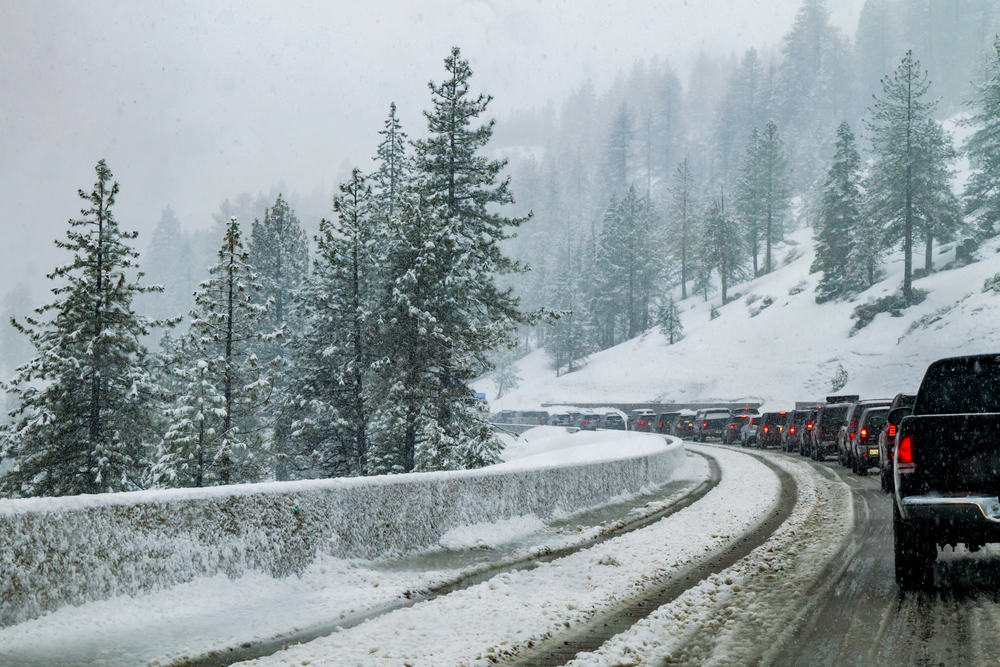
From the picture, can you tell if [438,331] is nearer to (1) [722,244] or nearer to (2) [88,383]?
(2) [88,383]

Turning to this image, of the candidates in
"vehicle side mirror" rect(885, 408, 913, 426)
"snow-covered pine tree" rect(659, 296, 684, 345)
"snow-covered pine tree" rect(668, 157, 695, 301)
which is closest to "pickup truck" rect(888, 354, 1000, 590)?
"vehicle side mirror" rect(885, 408, 913, 426)

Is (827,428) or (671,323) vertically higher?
(671,323)

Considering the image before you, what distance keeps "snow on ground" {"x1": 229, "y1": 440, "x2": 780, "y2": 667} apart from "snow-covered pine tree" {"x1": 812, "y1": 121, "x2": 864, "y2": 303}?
216 feet

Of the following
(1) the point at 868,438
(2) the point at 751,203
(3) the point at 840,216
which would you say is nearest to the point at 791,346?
(3) the point at 840,216

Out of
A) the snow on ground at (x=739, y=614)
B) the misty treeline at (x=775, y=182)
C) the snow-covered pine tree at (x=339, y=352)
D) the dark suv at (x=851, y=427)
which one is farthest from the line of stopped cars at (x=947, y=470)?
the misty treeline at (x=775, y=182)

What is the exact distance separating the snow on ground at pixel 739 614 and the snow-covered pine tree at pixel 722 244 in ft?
272

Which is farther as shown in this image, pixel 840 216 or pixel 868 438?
pixel 840 216

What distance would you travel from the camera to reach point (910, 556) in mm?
7195

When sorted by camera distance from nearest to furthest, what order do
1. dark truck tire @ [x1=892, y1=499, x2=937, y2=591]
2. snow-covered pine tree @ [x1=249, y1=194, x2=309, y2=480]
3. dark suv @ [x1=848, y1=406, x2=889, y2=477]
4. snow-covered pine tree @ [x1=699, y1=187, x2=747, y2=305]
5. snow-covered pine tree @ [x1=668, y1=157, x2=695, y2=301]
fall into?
1. dark truck tire @ [x1=892, y1=499, x2=937, y2=591]
2. dark suv @ [x1=848, y1=406, x2=889, y2=477]
3. snow-covered pine tree @ [x1=249, y1=194, x2=309, y2=480]
4. snow-covered pine tree @ [x1=699, y1=187, x2=747, y2=305]
5. snow-covered pine tree @ [x1=668, y1=157, x2=695, y2=301]

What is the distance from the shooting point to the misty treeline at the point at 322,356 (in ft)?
99.6

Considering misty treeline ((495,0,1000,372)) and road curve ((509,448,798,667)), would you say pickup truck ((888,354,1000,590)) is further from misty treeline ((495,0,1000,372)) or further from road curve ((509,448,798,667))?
misty treeline ((495,0,1000,372))

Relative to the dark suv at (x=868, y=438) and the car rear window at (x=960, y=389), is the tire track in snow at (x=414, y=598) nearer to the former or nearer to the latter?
the car rear window at (x=960, y=389)

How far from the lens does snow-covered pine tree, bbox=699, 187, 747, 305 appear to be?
90.8 m

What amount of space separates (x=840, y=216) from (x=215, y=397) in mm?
55426
